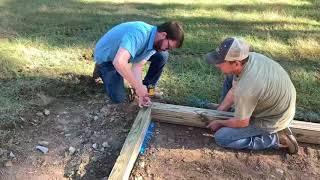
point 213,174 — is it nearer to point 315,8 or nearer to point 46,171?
point 46,171

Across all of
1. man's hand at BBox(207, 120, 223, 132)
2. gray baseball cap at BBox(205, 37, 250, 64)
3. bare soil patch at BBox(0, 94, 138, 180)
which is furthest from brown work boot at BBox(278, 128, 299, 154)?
bare soil patch at BBox(0, 94, 138, 180)

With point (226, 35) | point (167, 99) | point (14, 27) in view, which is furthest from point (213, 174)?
point (14, 27)

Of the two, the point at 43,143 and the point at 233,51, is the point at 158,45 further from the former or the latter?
the point at 43,143

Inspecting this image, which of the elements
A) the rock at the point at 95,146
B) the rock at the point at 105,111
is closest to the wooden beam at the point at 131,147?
the rock at the point at 95,146

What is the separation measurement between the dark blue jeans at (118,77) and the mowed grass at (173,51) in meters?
0.31

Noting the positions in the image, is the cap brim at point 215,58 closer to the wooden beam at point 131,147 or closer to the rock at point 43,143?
→ the wooden beam at point 131,147

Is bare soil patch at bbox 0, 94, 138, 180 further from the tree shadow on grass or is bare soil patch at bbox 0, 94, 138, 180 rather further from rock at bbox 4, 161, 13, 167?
the tree shadow on grass

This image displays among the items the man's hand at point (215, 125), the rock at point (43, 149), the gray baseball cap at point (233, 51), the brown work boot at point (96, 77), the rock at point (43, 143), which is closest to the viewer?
the gray baseball cap at point (233, 51)

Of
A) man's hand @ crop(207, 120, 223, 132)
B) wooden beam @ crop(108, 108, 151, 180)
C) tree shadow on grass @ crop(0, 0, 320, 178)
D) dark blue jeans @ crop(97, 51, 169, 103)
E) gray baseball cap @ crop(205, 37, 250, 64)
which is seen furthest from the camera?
tree shadow on grass @ crop(0, 0, 320, 178)

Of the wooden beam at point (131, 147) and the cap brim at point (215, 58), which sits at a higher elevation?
the cap brim at point (215, 58)

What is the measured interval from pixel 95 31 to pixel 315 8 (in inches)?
158

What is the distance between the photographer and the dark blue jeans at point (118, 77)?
462 centimetres

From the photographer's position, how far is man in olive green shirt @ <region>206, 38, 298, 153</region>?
355 centimetres

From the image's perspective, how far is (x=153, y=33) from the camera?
4.23 metres
